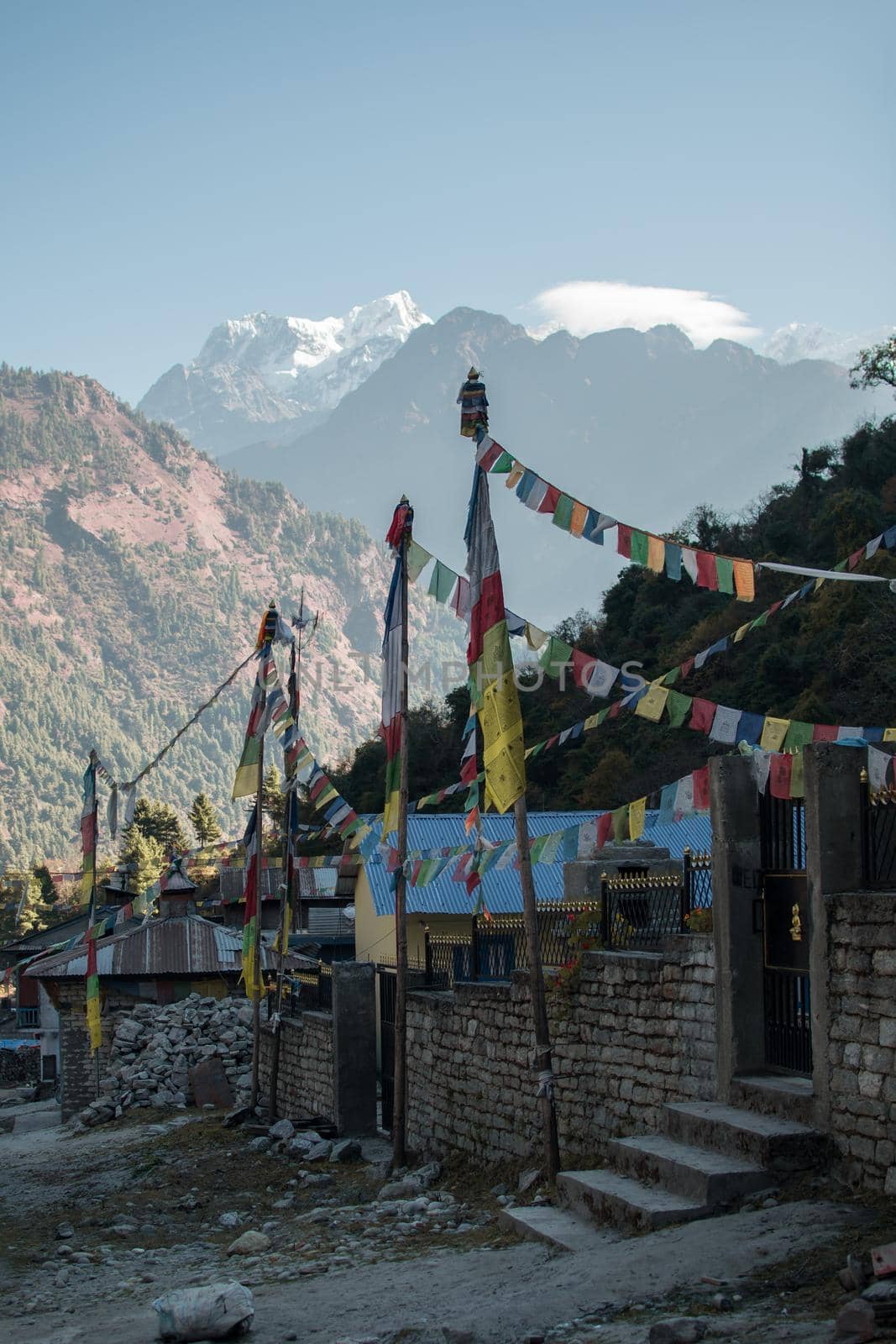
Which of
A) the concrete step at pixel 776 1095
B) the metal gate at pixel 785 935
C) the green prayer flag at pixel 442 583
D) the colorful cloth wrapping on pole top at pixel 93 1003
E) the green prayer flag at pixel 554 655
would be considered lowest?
the colorful cloth wrapping on pole top at pixel 93 1003

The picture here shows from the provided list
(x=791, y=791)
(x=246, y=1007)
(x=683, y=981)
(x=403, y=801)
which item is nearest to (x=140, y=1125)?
(x=246, y=1007)

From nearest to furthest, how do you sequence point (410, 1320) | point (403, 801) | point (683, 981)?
point (410, 1320) → point (683, 981) → point (403, 801)

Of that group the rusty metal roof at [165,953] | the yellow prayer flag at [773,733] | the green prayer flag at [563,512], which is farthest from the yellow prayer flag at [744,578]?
the rusty metal roof at [165,953]

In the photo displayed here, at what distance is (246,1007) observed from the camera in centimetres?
2539

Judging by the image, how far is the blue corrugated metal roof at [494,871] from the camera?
95.5 ft

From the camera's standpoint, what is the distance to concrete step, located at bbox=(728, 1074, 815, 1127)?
855cm

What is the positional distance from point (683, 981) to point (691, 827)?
2051 centimetres

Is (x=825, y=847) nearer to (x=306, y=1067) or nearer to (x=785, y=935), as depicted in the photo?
(x=785, y=935)

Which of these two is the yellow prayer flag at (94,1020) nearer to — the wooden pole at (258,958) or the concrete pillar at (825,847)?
the wooden pole at (258,958)

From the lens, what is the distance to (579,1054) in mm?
11633

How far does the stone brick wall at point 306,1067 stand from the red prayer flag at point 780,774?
32.6 feet

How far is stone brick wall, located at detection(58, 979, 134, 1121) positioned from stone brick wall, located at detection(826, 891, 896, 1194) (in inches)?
843

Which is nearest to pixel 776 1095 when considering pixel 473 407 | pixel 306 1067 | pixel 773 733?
pixel 773 733

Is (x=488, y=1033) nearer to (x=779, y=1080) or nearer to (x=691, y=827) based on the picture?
(x=779, y=1080)
